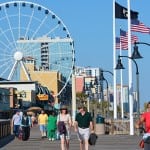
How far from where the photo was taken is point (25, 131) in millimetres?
31156

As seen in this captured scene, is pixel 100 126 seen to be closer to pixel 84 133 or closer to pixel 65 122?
pixel 65 122

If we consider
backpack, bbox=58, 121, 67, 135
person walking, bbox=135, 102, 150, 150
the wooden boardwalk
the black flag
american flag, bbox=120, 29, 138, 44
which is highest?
the black flag

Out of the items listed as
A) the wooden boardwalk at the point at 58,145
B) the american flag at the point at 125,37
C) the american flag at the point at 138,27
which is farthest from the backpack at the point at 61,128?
the american flag at the point at 125,37

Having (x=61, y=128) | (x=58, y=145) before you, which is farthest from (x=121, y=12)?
(x=61, y=128)

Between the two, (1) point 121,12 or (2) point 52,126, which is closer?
(2) point 52,126

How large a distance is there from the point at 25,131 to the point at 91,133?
13493 millimetres

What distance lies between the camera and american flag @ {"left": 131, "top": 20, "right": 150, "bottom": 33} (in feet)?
108

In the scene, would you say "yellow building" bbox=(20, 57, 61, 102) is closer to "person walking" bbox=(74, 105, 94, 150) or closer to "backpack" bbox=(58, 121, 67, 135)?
"backpack" bbox=(58, 121, 67, 135)

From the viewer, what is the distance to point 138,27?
34219 millimetres

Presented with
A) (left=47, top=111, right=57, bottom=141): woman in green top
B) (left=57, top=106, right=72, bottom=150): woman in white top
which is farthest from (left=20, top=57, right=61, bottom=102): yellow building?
(left=57, top=106, right=72, bottom=150): woman in white top

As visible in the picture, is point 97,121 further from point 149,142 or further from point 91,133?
point 149,142

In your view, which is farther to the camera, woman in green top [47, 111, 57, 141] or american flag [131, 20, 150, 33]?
american flag [131, 20, 150, 33]

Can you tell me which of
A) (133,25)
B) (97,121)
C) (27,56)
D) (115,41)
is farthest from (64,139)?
(27,56)

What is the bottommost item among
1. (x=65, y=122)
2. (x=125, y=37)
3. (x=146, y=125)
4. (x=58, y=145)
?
(x=58, y=145)
